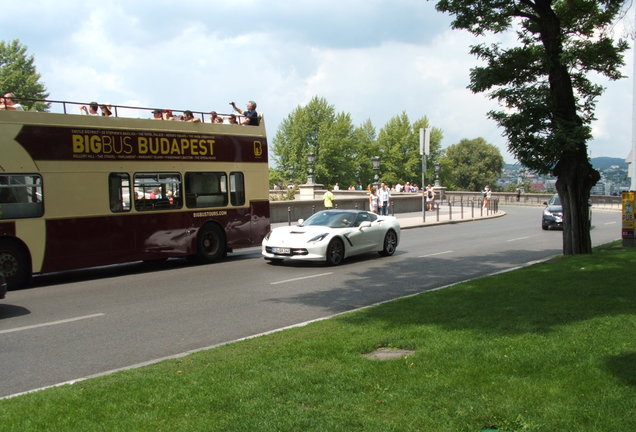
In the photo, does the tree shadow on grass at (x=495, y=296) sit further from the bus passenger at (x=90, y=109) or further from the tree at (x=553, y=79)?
the bus passenger at (x=90, y=109)

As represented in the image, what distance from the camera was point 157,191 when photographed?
48.8ft

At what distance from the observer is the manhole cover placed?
594cm

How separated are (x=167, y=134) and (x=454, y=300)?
29.3 ft

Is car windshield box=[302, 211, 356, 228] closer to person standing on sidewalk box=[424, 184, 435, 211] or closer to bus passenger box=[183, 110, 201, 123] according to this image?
bus passenger box=[183, 110, 201, 123]

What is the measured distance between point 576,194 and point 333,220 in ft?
19.1

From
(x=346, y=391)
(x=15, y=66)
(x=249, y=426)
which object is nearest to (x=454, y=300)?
(x=346, y=391)

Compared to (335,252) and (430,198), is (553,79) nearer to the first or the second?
(335,252)

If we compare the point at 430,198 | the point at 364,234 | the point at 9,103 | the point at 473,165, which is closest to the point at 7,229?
the point at 9,103

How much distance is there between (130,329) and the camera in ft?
27.7

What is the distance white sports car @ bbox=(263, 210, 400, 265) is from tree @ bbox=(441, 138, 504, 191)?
10427cm

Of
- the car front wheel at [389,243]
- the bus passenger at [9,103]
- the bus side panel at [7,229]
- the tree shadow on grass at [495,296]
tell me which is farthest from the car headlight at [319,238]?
the bus passenger at [9,103]

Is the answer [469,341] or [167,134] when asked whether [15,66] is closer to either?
[167,134]

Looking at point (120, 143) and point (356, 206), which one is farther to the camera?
point (356, 206)

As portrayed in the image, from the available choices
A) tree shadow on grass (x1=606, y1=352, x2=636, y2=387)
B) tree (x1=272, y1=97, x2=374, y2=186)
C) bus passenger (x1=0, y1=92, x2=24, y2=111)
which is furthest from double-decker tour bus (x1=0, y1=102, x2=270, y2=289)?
tree (x1=272, y1=97, x2=374, y2=186)
